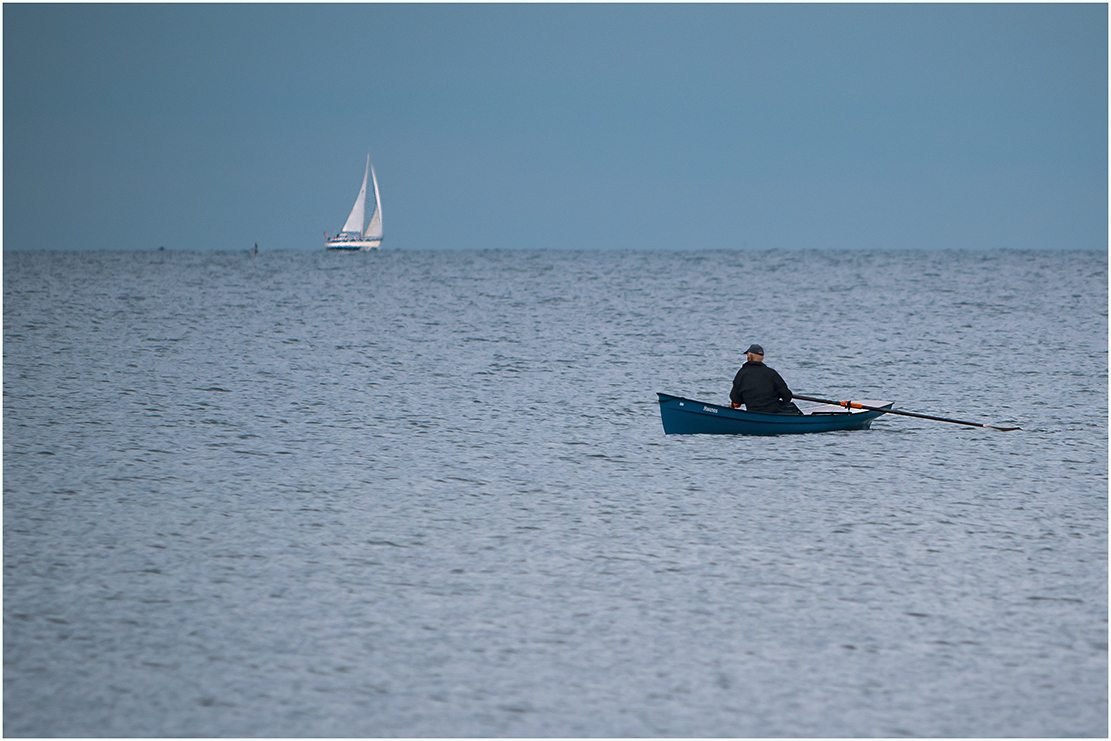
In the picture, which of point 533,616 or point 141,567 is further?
point 141,567

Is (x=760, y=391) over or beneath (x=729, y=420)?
over

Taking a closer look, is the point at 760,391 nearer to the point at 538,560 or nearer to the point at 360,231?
the point at 538,560

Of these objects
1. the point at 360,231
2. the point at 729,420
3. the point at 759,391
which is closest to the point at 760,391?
the point at 759,391

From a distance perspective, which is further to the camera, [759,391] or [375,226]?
[375,226]

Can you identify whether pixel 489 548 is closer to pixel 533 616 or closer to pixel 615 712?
pixel 533 616

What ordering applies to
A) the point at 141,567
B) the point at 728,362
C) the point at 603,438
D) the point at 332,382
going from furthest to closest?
the point at 728,362
the point at 332,382
the point at 603,438
the point at 141,567

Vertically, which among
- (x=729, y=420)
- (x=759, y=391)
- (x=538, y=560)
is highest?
(x=759, y=391)

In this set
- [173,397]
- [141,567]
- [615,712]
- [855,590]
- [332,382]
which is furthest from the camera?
[332,382]

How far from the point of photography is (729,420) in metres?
20.9

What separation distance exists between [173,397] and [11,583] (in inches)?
610

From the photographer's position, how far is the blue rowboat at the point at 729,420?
68.3ft

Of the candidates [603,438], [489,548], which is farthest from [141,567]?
[603,438]

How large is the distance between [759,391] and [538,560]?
30.6ft

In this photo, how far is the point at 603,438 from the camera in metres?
21.7
